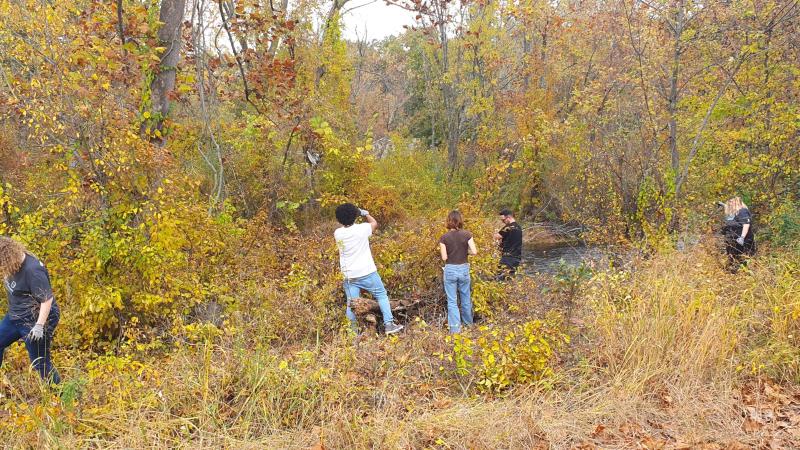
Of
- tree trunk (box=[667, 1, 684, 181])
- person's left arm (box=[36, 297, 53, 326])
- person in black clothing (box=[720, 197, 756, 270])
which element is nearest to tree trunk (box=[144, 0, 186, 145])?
person's left arm (box=[36, 297, 53, 326])

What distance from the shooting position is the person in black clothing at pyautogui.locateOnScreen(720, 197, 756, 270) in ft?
24.9

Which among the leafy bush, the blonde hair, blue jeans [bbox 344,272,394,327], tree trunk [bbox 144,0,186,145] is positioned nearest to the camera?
the leafy bush

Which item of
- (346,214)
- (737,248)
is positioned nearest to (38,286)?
(346,214)

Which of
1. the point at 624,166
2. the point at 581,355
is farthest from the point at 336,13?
the point at 581,355

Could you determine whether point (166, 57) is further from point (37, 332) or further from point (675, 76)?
point (675, 76)

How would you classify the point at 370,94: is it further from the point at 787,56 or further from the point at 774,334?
the point at 774,334

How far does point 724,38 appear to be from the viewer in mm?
10188

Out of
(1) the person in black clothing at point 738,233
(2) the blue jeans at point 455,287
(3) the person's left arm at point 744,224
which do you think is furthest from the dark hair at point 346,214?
(3) the person's left arm at point 744,224

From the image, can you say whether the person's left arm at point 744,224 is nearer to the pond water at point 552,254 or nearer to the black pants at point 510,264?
the black pants at point 510,264

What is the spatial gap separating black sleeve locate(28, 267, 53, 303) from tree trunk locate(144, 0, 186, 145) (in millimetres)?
2908

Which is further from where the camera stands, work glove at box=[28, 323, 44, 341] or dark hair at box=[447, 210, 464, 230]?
dark hair at box=[447, 210, 464, 230]

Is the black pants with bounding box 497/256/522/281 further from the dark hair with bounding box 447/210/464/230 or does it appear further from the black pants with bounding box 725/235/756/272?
the black pants with bounding box 725/235/756/272

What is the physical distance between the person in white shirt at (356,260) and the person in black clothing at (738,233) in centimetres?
500

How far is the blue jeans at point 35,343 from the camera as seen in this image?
182 inches
